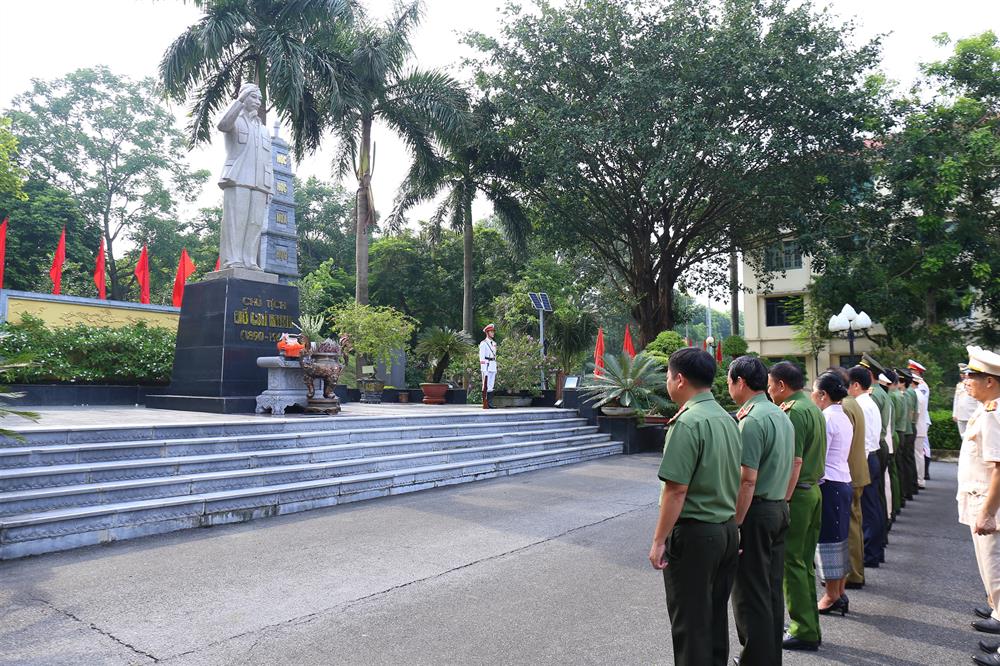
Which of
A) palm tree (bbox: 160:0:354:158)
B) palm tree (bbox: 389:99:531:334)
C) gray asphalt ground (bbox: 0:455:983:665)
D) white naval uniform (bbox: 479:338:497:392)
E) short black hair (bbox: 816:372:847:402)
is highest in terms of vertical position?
palm tree (bbox: 160:0:354:158)

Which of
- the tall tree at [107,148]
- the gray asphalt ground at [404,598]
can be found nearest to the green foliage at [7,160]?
the tall tree at [107,148]

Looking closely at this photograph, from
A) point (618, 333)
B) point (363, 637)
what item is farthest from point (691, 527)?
point (618, 333)

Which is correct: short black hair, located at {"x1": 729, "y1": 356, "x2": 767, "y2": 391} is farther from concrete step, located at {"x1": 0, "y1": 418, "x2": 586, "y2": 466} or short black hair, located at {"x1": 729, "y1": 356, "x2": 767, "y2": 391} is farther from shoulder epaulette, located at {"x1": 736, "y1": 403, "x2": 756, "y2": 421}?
concrete step, located at {"x1": 0, "y1": 418, "x2": 586, "y2": 466}

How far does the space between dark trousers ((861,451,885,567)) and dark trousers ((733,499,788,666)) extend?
2.69m

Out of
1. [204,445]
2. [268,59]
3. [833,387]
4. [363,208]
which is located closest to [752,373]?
[833,387]

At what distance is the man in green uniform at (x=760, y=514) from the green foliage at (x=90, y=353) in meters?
13.0

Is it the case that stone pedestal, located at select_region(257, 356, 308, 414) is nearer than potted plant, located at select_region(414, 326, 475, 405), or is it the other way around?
stone pedestal, located at select_region(257, 356, 308, 414)

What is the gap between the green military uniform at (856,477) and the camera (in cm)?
489

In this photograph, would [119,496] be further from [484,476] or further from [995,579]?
[995,579]

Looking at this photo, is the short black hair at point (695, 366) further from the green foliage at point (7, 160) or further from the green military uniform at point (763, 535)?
the green foliage at point (7, 160)

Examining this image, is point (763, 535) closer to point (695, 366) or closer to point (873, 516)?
point (695, 366)

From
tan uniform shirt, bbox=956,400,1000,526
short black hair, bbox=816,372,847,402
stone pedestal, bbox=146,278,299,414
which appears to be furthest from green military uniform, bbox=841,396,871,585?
stone pedestal, bbox=146,278,299,414

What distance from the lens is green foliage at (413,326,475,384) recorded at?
19.1 metres

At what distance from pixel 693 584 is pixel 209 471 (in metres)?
5.93
